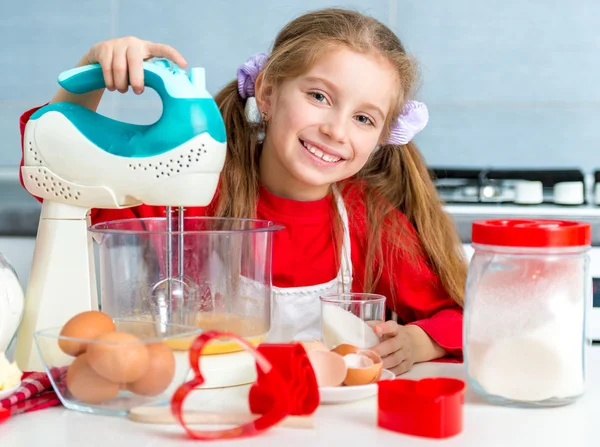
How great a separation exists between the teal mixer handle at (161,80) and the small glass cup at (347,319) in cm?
26

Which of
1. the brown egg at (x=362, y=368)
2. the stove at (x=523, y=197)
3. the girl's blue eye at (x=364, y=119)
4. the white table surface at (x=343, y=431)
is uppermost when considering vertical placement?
the girl's blue eye at (x=364, y=119)

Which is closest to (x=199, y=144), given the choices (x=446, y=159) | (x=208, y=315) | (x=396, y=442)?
(x=208, y=315)

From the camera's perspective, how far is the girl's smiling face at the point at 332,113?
123 centimetres

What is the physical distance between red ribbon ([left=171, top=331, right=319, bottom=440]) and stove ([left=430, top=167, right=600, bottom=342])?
0.91m

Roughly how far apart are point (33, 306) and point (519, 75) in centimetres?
158

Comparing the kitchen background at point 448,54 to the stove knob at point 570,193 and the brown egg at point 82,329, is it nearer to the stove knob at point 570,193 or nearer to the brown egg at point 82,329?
the stove knob at point 570,193

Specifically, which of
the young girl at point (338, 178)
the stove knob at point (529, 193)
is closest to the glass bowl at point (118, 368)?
the young girl at point (338, 178)

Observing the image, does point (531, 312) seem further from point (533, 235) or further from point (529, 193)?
point (529, 193)

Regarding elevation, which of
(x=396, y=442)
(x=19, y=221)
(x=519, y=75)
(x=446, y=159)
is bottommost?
(x=396, y=442)

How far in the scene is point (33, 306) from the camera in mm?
862

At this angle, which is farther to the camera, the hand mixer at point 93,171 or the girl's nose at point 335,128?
the girl's nose at point 335,128

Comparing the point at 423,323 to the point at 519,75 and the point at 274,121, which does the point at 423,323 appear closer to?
the point at 274,121

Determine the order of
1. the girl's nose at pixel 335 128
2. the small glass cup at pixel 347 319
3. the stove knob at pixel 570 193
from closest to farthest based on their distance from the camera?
the small glass cup at pixel 347 319 → the girl's nose at pixel 335 128 → the stove knob at pixel 570 193

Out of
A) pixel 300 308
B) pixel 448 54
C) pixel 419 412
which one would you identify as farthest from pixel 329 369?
pixel 448 54
